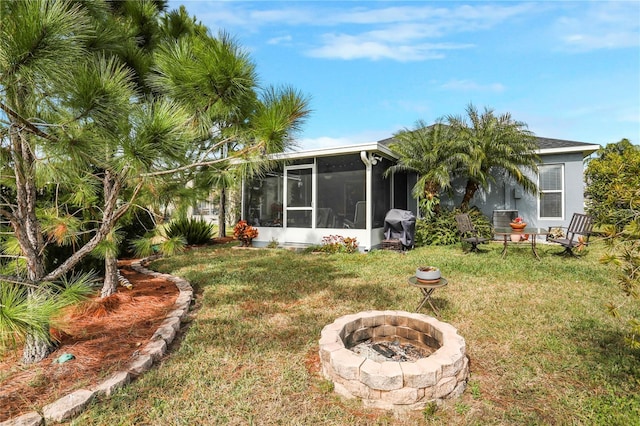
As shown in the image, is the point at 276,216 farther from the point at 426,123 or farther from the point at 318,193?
the point at 426,123

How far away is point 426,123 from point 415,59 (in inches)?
94.4

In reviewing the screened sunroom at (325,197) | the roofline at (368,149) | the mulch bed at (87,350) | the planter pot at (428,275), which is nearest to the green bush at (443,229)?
the screened sunroom at (325,197)

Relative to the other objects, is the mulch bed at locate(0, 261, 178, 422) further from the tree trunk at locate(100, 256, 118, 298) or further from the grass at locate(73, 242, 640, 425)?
the grass at locate(73, 242, 640, 425)

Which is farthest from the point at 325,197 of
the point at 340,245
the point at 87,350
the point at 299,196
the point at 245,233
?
the point at 87,350

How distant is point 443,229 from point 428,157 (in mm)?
2333

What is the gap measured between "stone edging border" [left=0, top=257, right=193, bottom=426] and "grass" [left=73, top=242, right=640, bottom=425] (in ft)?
0.28

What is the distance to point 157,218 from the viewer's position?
13.2 feet

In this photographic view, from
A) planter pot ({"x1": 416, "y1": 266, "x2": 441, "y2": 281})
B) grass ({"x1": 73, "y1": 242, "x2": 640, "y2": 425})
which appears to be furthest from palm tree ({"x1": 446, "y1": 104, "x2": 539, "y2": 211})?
planter pot ({"x1": 416, "y1": 266, "x2": 441, "y2": 281})

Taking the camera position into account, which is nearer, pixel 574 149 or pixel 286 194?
pixel 574 149

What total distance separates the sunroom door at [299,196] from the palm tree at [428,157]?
2.49 m

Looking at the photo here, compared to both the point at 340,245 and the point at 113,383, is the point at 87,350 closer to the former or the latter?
the point at 113,383

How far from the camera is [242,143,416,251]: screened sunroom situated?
28.3 ft

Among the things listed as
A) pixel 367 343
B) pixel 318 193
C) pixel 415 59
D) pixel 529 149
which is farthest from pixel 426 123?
pixel 367 343

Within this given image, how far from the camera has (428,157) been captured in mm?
9000
